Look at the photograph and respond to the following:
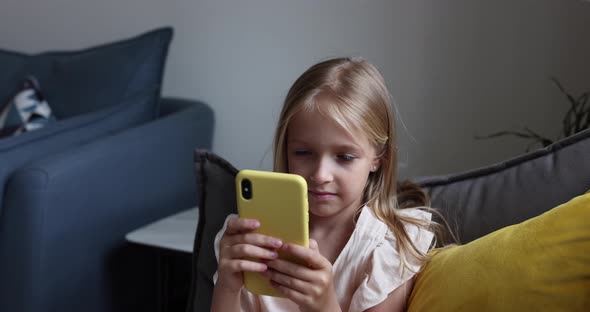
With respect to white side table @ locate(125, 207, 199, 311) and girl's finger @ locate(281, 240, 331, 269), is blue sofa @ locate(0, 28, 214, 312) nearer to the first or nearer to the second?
white side table @ locate(125, 207, 199, 311)

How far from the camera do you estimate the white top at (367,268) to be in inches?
44.9

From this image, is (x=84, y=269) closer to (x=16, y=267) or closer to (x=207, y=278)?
(x=16, y=267)

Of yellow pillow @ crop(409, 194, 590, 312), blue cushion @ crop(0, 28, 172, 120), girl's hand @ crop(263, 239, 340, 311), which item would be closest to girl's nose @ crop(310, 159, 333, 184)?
girl's hand @ crop(263, 239, 340, 311)

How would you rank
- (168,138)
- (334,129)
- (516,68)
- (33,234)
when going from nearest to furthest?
(334,129) < (33,234) < (516,68) < (168,138)

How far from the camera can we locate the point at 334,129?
114cm

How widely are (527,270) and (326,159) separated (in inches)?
13.3

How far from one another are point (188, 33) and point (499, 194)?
1.56 metres

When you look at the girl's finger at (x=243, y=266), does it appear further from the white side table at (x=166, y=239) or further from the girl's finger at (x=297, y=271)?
the white side table at (x=166, y=239)

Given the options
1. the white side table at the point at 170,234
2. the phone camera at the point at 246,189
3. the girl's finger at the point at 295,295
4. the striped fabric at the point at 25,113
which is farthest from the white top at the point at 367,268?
the striped fabric at the point at 25,113

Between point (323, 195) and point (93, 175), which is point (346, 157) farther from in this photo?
point (93, 175)

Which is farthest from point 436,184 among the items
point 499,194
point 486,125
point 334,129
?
point 486,125

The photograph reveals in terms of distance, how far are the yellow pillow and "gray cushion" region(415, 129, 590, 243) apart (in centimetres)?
14

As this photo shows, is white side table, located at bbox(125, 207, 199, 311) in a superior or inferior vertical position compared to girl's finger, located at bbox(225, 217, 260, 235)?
inferior

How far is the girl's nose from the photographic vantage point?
3.70 feet
